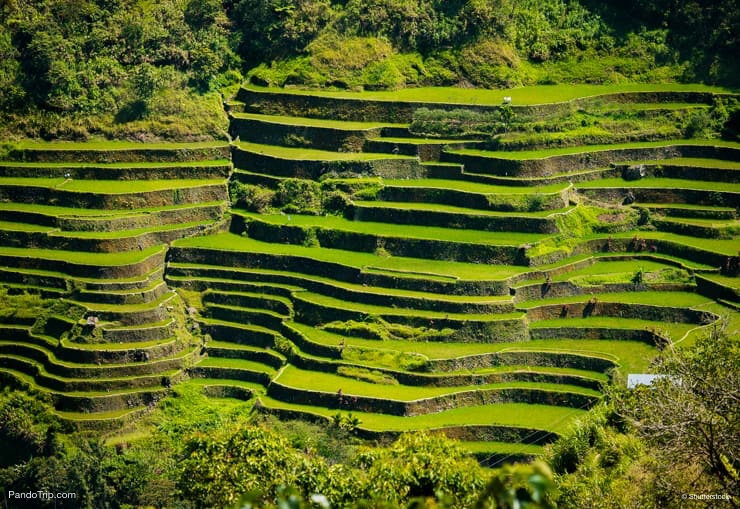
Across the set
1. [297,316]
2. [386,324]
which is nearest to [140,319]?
[297,316]

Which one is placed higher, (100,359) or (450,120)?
(450,120)

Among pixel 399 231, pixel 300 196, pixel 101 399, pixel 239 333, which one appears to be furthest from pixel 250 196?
pixel 101 399

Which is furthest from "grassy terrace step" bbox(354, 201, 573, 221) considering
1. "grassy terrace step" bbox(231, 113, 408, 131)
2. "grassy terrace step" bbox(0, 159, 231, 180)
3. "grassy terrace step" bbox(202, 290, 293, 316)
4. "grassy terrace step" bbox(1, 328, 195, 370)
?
"grassy terrace step" bbox(1, 328, 195, 370)

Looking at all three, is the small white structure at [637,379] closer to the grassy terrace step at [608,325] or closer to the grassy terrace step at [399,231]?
the grassy terrace step at [608,325]

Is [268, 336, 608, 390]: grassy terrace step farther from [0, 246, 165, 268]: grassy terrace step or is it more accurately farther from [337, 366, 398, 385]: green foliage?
[0, 246, 165, 268]: grassy terrace step

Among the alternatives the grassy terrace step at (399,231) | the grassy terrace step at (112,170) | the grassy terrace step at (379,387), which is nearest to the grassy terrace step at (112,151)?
the grassy terrace step at (112,170)

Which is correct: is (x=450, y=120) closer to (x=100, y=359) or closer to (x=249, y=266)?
(x=249, y=266)
